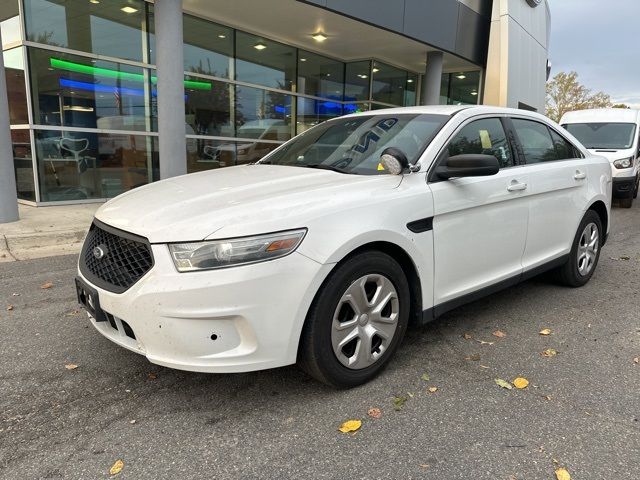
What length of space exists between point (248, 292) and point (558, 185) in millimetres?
3107

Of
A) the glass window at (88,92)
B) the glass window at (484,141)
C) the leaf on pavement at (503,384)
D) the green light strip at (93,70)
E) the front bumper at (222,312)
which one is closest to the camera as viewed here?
the front bumper at (222,312)

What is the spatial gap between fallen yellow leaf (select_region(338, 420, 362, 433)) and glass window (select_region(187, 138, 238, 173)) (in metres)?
8.92

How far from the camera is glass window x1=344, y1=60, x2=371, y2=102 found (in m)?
14.8

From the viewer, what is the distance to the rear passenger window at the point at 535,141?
161 inches

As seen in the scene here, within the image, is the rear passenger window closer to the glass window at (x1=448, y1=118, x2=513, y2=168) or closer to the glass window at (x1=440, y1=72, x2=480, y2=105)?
the glass window at (x1=448, y1=118, x2=513, y2=168)

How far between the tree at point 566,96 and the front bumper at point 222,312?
179 ft

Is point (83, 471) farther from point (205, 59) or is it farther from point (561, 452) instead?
point (205, 59)

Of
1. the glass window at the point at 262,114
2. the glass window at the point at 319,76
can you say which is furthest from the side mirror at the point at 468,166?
the glass window at the point at 319,76

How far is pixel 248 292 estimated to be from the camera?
2359 millimetres

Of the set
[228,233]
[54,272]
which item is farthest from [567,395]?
[54,272]

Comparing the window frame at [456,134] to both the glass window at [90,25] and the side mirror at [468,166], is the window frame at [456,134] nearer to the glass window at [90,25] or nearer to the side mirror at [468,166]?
the side mirror at [468,166]

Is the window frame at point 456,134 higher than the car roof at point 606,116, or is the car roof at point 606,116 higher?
the car roof at point 606,116

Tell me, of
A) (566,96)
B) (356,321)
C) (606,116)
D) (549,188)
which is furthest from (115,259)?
(566,96)

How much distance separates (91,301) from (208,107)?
908cm
